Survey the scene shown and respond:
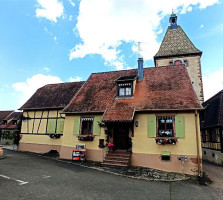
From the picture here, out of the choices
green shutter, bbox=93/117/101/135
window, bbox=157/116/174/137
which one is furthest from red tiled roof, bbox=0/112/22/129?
window, bbox=157/116/174/137

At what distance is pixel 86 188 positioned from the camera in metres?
6.69

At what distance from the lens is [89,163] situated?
11.6 metres

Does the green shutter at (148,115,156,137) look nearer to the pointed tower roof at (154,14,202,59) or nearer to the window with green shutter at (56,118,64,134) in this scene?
the window with green shutter at (56,118,64,134)

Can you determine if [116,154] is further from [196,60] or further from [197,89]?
[196,60]

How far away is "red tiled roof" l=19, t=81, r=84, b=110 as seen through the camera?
55.3 ft

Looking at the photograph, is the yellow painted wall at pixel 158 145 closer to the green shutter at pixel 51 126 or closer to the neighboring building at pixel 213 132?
the neighboring building at pixel 213 132

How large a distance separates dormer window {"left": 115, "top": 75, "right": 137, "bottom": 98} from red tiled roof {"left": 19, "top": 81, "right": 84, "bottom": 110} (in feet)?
19.4

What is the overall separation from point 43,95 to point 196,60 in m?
20.1

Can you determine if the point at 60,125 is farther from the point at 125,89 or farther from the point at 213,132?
the point at 213,132

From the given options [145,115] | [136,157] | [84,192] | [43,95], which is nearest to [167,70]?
[145,115]

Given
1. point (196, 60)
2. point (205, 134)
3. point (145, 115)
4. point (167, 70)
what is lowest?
point (205, 134)

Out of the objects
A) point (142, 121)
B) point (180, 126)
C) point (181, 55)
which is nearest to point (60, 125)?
point (142, 121)

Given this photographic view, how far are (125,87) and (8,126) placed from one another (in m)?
27.9

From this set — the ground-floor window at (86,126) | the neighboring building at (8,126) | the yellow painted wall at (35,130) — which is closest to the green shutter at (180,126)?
the ground-floor window at (86,126)
